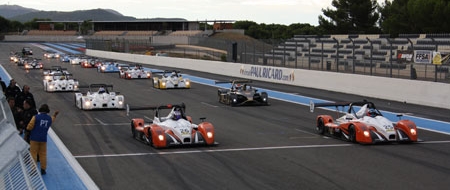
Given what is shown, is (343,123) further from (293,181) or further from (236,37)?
(236,37)

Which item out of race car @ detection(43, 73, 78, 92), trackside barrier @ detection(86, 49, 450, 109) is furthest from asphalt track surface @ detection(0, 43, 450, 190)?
race car @ detection(43, 73, 78, 92)

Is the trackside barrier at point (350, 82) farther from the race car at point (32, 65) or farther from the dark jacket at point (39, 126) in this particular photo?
the dark jacket at point (39, 126)

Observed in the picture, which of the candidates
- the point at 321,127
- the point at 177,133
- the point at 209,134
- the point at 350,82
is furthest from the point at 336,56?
the point at 177,133

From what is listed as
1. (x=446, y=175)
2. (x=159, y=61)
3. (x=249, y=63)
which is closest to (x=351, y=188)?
(x=446, y=175)

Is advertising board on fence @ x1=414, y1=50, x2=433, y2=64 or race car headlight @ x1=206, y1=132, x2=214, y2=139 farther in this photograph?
advertising board on fence @ x1=414, y1=50, x2=433, y2=64

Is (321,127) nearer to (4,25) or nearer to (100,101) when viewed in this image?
(100,101)

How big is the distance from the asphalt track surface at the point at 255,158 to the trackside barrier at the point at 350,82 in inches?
114

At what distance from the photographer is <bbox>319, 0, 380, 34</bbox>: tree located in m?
78.7

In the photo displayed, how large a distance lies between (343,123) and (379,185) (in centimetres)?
558

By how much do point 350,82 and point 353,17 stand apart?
49356mm

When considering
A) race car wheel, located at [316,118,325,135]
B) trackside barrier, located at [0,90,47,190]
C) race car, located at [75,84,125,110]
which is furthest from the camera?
race car, located at [75,84,125,110]

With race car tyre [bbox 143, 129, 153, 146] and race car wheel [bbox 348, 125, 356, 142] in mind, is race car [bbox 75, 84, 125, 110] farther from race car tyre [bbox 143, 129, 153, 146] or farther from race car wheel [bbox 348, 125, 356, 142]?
race car wheel [bbox 348, 125, 356, 142]

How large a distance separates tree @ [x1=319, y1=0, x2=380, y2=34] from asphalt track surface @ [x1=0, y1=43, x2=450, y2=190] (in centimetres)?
5688

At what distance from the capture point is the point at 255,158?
1441 centimetres
